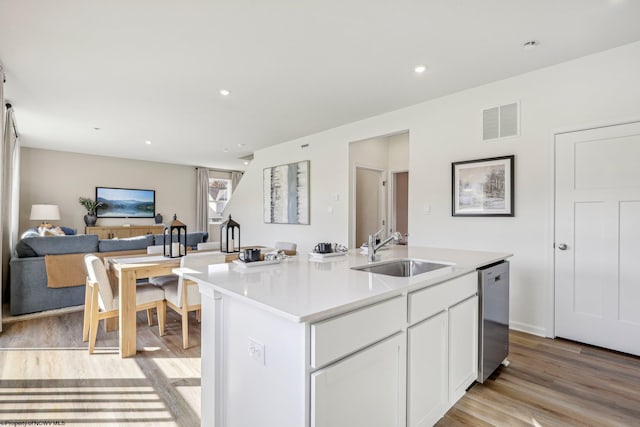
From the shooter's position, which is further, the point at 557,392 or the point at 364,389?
the point at 557,392

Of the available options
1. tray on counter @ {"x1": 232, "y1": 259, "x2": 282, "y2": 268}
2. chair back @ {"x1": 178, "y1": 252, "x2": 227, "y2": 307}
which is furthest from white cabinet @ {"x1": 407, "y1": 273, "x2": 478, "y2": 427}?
chair back @ {"x1": 178, "y1": 252, "x2": 227, "y2": 307}

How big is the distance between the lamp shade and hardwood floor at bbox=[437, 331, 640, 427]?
25.1ft

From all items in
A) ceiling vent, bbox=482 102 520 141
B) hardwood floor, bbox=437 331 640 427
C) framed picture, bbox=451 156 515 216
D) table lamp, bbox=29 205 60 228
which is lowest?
hardwood floor, bbox=437 331 640 427

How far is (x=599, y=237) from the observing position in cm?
285

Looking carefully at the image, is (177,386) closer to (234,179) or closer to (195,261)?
(195,261)

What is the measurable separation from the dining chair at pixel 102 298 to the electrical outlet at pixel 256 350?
194 centimetres

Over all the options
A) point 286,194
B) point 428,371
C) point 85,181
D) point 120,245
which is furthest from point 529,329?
point 85,181

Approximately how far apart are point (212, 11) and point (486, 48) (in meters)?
2.20

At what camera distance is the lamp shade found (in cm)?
631

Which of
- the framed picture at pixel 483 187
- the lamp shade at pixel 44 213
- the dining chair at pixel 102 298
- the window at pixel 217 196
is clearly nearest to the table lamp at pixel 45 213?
the lamp shade at pixel 44 213

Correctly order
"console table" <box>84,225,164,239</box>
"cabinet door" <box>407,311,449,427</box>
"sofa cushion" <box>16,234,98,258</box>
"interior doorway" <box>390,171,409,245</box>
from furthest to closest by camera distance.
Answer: "console table" <box>84,225,164,239</box> → "interior doorway" <box>390,171,409,245</box> → "sofa cushion" <box>16,234,98,258</box> → "cabinet door" <box>407,311,449,427</box>

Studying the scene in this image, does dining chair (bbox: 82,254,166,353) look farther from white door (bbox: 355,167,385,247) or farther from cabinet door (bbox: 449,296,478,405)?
white door (bbox: 355,167,385,247)

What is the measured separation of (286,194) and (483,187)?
11.8ft

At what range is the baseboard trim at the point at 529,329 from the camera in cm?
313
